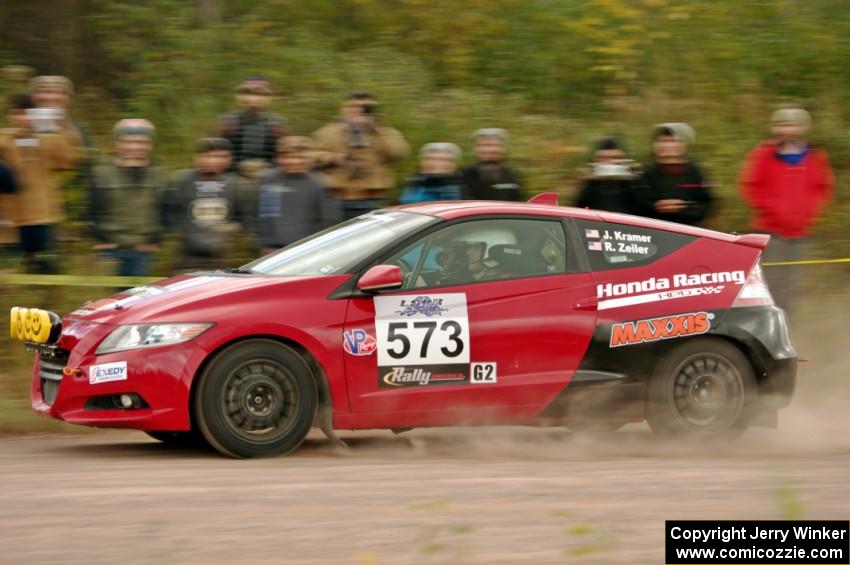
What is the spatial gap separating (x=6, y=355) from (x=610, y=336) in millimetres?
5158

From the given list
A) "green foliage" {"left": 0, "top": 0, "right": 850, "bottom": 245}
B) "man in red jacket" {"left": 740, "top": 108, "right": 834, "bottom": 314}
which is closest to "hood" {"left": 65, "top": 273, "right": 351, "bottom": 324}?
"man in red jacket" {"left": 740, "top": 108, "right": 834, "bottom": 314}

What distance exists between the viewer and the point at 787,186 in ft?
37.5

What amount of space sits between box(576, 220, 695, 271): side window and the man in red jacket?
2.89 m

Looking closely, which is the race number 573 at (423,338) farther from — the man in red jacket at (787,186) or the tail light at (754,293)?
the man in red jacket at (787,186)

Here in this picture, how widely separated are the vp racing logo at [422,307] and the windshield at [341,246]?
41cm

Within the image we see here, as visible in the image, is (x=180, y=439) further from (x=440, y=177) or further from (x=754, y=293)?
(x=754, y=293)

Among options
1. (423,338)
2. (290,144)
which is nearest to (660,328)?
(423,338)

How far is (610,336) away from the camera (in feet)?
27.9

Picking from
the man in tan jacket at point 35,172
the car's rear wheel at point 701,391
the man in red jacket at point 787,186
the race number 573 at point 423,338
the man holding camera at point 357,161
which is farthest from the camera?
the man holding camera at point 357,161

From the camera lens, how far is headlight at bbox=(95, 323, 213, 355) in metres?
7.70

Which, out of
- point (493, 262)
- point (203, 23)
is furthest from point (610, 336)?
point (203, 23)

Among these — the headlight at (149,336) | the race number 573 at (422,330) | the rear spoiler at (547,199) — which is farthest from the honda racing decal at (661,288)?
the headlight at (149,336)

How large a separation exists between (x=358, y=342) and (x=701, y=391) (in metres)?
2.34

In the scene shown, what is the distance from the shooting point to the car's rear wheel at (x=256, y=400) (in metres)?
7.72
